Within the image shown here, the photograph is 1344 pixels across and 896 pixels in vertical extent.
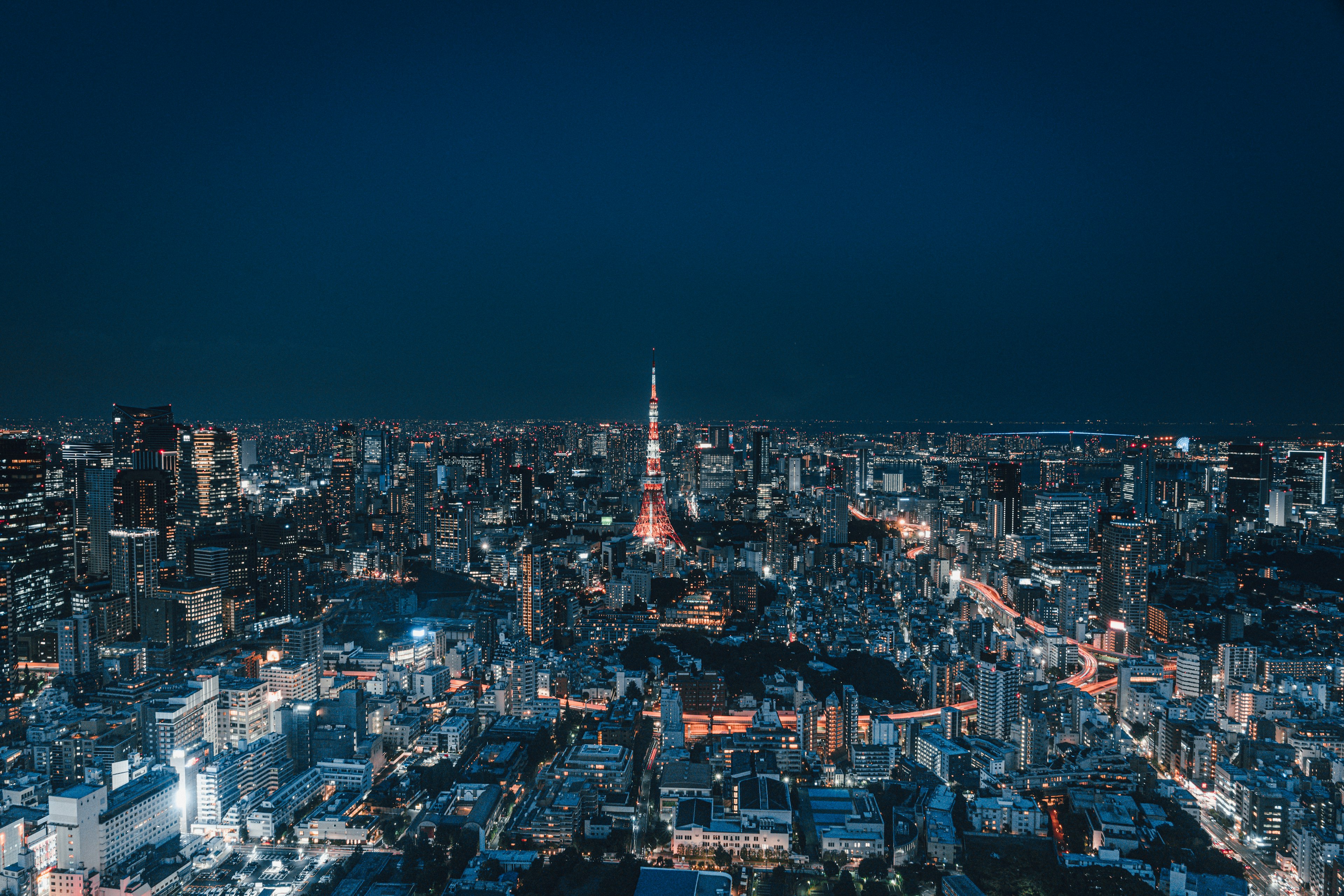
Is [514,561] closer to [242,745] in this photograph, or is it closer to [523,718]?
[523,718]

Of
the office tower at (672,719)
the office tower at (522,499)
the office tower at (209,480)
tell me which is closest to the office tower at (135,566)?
the office tower at (209,480)

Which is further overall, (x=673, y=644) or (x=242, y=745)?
(x=673, y=644)

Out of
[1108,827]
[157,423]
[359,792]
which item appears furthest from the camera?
[157,423]

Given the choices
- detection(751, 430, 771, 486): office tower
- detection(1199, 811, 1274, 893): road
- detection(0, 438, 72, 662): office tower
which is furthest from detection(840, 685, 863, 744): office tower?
detection(751, 430, 771, 486): office tower

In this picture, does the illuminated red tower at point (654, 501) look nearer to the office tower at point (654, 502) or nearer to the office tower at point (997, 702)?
the office tower at point (654, 502)

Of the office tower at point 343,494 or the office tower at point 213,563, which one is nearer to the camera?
the office tower at point 213,563

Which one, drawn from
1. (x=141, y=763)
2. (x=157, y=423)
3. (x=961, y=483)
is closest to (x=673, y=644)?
(x=141, y=763)

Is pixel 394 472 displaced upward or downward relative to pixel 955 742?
upward

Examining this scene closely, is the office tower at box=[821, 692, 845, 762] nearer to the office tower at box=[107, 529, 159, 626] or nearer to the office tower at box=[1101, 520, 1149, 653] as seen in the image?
the office tower at box=[1101, 520, 1149, 653]
